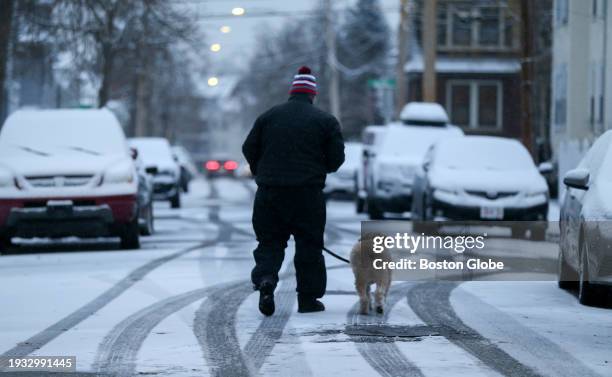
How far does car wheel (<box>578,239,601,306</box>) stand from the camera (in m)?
12.0

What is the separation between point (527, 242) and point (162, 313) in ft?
34.1

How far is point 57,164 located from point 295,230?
823 centimetres

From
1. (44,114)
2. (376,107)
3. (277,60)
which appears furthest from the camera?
(277,60)

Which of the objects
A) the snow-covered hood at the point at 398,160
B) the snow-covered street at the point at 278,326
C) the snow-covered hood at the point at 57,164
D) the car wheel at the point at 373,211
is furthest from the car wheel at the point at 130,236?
the car wheel at the point at 373,211

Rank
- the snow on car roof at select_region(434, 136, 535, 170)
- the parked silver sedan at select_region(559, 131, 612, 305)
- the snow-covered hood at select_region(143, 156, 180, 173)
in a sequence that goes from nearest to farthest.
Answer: the parked silver sedan at select_region(559, 131, 612, 305) → the snow on car roof at select_region(434, 136, 535, 170) → the snow-covered hood at select_region(143, 156, 180, 173)

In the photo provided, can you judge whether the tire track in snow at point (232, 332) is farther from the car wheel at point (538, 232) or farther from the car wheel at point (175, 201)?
the car wheel at point (175, 201)

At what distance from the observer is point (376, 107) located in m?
93.6

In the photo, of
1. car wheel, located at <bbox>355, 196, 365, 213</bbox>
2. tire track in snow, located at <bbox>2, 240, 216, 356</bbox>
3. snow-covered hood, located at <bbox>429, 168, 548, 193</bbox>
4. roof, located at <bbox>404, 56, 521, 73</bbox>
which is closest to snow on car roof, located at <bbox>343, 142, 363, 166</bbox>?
car wheel, located at <bbox>355, 196, 365, 213</bbox>

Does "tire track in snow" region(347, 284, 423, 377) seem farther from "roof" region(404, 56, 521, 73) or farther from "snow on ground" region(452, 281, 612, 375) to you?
"roof" region(404, 56, 521, 73)

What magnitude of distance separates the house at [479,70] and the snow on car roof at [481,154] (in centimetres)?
4016

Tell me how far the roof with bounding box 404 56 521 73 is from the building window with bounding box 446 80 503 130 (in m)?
0.63

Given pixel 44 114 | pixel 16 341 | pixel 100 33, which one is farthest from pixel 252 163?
pixel 100 33

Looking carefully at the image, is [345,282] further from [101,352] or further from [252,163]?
[101,352]

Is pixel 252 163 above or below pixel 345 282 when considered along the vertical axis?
above
